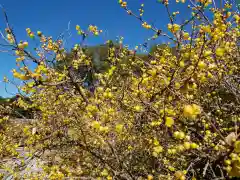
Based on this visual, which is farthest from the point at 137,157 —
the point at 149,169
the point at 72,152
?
the point at 72,152

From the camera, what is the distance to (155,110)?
203 centimetres

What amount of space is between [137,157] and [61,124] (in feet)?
5.84

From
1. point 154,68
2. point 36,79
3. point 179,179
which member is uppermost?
point 36,79

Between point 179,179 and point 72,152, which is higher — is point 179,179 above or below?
below

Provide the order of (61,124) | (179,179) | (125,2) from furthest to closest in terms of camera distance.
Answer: (61,124), (125,2), (179,179)

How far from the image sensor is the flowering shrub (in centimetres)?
217

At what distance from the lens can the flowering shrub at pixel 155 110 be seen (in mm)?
2174

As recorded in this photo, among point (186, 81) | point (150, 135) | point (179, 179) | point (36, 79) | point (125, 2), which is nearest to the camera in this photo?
point (186, 81)

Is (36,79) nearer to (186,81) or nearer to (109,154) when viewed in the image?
(186,81)

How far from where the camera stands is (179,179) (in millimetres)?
2246

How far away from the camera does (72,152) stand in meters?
5.80

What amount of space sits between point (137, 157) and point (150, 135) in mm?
775

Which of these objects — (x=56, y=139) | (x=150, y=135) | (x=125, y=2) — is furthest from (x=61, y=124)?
(x=125, y=2)

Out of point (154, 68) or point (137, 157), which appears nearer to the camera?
point (154, 68)
